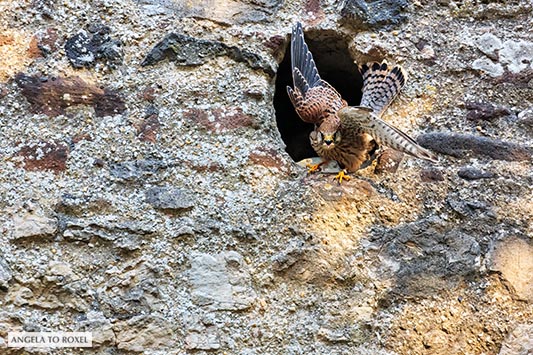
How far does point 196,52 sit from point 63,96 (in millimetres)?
461

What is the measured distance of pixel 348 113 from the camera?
253 centimetres

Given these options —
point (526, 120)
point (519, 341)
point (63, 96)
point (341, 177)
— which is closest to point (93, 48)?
point (63, 96)

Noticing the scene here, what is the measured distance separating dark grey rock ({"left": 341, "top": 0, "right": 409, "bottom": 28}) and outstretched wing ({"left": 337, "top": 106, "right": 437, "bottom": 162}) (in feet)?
1.31

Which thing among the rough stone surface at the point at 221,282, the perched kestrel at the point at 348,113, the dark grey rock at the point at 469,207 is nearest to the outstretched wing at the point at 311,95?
the perched kestrel at the point at 348,113

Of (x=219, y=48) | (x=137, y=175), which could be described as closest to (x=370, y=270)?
(x=137, y=175)

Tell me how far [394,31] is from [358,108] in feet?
1.44

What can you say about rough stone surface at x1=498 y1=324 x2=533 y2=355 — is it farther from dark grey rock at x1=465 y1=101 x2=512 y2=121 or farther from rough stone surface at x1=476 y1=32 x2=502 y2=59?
rough stone surface at x1=476 y1=32 x2=502 y2=59

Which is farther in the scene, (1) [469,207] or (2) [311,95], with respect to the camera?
(2) [311,95]

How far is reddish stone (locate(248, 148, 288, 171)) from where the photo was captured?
2.46 meters

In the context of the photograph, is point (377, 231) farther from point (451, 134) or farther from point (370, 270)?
point (451, 134)

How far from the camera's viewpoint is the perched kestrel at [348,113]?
7.99ft

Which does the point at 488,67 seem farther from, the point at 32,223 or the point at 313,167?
the point at 32,223

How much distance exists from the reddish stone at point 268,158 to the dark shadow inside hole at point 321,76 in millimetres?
509

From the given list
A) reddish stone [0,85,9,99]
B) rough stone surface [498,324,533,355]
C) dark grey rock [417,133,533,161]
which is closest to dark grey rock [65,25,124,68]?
reddish stone [0,85,9,99]
